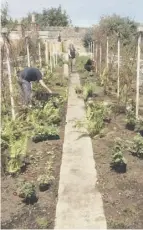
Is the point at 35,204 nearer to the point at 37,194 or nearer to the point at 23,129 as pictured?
the point at 37,194

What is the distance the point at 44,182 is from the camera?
529cm

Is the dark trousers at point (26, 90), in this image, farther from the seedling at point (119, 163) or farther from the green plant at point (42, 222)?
the green plant at point (42, 222)

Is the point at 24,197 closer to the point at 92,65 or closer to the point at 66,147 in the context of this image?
the point at 66,147

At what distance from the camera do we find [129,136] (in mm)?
7918

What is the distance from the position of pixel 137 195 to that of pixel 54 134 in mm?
2856

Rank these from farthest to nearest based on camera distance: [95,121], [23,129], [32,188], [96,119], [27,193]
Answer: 1. [96,119]
2. [95,121]
3. [23,129]
4. [32,188]
5. [27,193]

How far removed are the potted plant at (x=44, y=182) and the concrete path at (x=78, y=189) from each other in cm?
16

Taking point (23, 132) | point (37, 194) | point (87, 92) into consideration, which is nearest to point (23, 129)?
point (23, 132)

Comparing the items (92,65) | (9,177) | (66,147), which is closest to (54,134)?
(66,147)

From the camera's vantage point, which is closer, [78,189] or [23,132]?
[78,189]

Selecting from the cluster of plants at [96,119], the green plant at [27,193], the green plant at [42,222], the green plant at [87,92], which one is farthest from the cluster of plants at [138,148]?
the green plant at [87,92]

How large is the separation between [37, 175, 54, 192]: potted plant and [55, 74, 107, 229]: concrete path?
16 cm

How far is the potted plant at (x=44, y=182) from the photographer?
5281mm

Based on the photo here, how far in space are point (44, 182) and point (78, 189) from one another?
1.47ft
